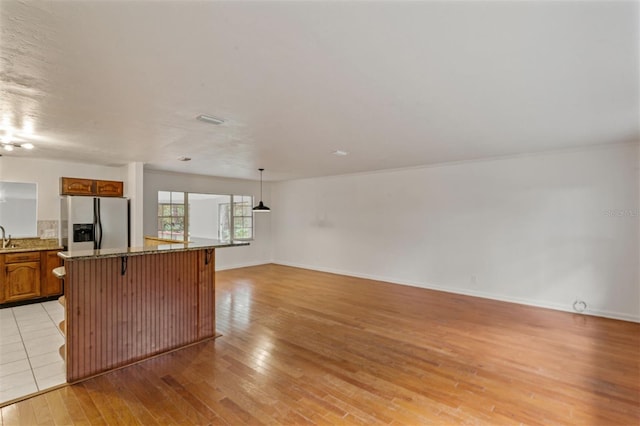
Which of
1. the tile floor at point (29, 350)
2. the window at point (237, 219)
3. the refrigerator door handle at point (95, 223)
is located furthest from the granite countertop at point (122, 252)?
the window at point (237, 219)

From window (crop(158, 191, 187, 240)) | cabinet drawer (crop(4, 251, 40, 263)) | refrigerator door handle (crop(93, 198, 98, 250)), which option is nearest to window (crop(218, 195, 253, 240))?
window (crop(158, 191, 187, 240))

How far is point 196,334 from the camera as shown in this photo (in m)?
3.68

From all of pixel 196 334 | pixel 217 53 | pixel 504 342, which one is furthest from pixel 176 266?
pixel 504 342

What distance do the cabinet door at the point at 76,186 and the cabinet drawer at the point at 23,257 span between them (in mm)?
1088

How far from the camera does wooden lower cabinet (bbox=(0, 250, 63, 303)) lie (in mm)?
4863

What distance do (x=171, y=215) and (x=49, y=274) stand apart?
8.23 ft

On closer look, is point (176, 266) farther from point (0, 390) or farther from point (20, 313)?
point (20, 313)

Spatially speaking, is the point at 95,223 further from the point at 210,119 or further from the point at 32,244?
the point at 210,119

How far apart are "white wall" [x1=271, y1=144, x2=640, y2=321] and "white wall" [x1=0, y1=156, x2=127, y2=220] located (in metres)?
5.13

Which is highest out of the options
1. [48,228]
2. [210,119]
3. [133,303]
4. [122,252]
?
[210,119]

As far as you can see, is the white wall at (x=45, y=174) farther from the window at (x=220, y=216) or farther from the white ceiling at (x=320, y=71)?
the window at (x=220, y=216)

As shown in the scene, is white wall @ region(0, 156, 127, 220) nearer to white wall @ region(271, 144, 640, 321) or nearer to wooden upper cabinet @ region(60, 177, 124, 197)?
wooden upper cabinet @ region(60, 177, 124, 197)

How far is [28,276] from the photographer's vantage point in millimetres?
5066

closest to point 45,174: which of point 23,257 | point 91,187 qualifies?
point 91,187
